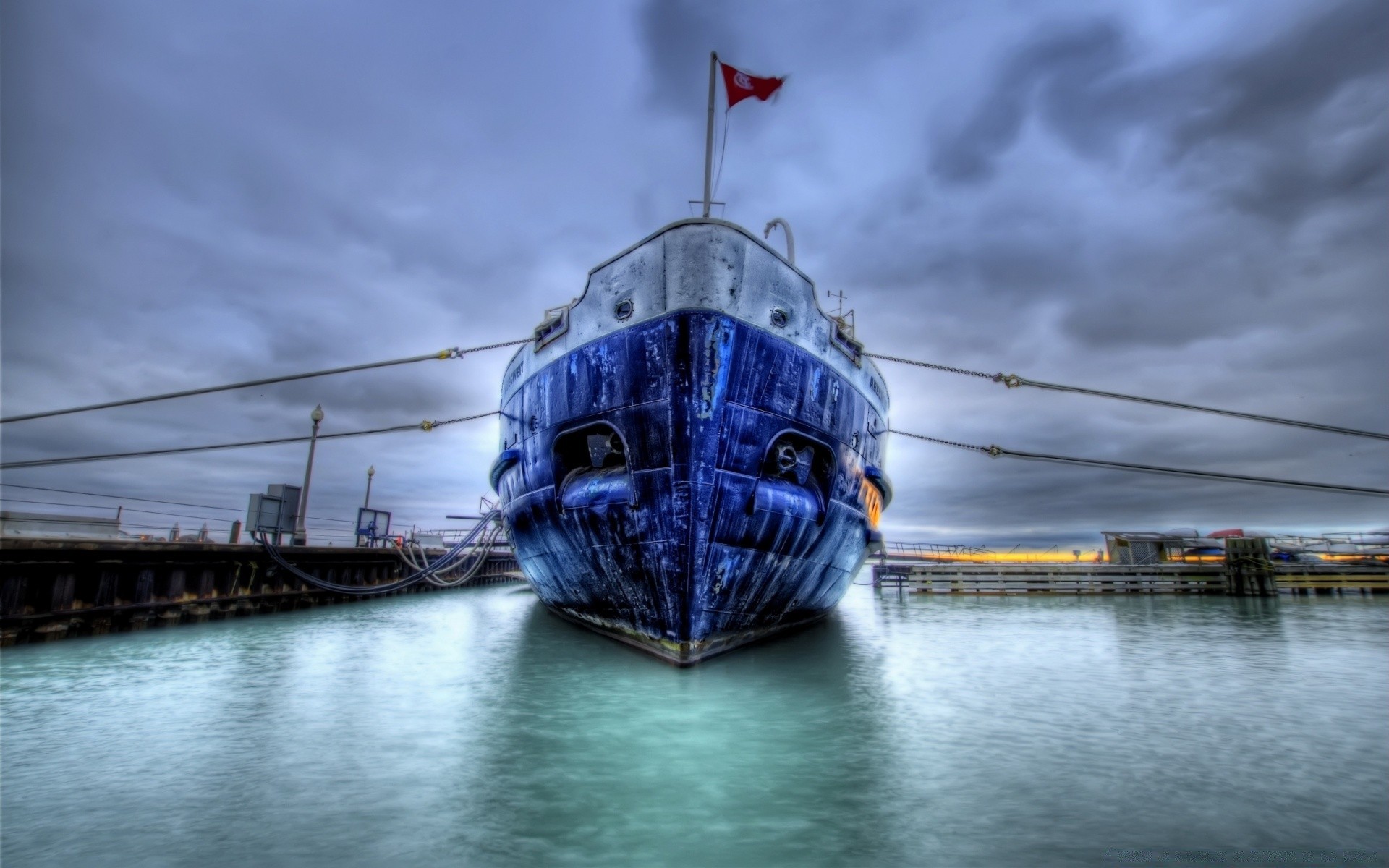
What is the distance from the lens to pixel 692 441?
6.71 metres

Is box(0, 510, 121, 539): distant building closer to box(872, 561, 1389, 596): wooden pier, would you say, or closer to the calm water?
the calm water

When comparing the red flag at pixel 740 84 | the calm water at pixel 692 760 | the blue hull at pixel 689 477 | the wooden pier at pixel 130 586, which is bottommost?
the calm water at pixel 692 760

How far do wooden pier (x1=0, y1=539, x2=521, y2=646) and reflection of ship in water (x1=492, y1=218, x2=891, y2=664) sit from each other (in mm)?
7927

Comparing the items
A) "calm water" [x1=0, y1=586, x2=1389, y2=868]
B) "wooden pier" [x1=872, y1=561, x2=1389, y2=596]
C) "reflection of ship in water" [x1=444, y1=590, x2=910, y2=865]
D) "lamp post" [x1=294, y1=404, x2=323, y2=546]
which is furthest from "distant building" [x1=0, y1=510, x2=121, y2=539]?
"wooden pier" [x1=872, y1=561, x2=1389, y2=596]

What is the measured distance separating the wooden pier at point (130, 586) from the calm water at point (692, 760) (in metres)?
1.06

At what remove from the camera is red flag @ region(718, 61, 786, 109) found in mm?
8508

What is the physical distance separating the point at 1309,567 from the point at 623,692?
30.7m

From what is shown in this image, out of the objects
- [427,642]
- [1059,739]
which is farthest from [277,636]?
[1059,739]

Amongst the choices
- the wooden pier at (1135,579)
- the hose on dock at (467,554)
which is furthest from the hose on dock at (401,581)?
the wooden pier at (1135,579)

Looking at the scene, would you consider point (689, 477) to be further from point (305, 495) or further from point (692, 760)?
point (305, 495)

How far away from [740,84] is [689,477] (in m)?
6.02

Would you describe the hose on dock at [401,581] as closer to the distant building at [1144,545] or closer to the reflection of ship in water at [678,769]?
the reflection of ship in water at [678,769]

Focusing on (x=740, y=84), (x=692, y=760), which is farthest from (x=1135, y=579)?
(x=692, y=760)

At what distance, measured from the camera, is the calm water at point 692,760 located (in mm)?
2904
